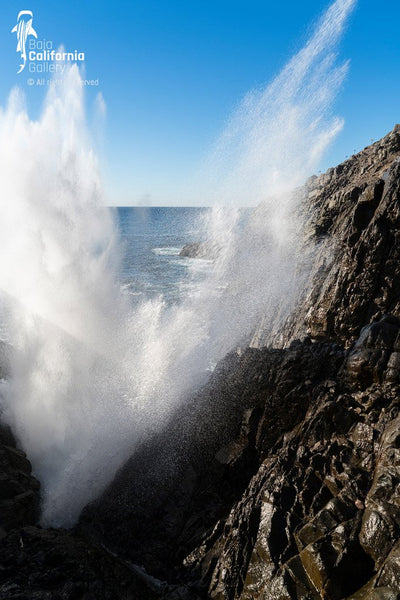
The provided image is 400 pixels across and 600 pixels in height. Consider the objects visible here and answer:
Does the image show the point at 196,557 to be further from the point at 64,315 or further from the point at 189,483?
the point at 64,315

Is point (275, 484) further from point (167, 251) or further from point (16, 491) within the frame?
point (167, 251)

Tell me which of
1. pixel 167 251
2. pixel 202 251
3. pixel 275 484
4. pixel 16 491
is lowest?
pixel 16 491

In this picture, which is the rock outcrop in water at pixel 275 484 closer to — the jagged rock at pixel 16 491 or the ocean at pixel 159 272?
the jagged rock at pixel 16 491

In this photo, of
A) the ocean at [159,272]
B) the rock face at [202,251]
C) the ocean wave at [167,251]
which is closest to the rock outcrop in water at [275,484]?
the ocean at [159,272]

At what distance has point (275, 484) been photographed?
1052 cm

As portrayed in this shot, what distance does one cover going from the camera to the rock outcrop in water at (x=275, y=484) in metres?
8.41

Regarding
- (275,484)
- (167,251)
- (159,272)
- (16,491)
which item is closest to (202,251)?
(159,272)

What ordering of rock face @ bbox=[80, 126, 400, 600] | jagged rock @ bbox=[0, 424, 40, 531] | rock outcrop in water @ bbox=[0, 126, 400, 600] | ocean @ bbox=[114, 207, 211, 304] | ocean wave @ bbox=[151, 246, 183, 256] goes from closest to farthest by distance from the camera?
1. rock face @ bbox=[80, 126, 400, 600]
2. rock outcrop in water @ bbox=[0, 126, 400, 600]
3. jagged rock @ bbox=[0, 424, 40, 531]
4. ocean @ bbox=[114, 207, 211, 304]
5. ocean wave @ bbox=[151, 246, 183, 256]

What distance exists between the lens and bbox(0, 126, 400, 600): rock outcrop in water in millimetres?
8414

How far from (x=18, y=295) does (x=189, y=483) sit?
25355 millimetres

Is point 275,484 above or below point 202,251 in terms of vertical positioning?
below

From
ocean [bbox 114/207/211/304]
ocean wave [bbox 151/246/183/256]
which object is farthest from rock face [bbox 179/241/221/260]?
ocean wave [bbox 151/246/183/256]

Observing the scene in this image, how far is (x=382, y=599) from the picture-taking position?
273 inches

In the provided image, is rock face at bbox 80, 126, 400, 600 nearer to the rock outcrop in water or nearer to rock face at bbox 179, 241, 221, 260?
the rock outcrop in water
